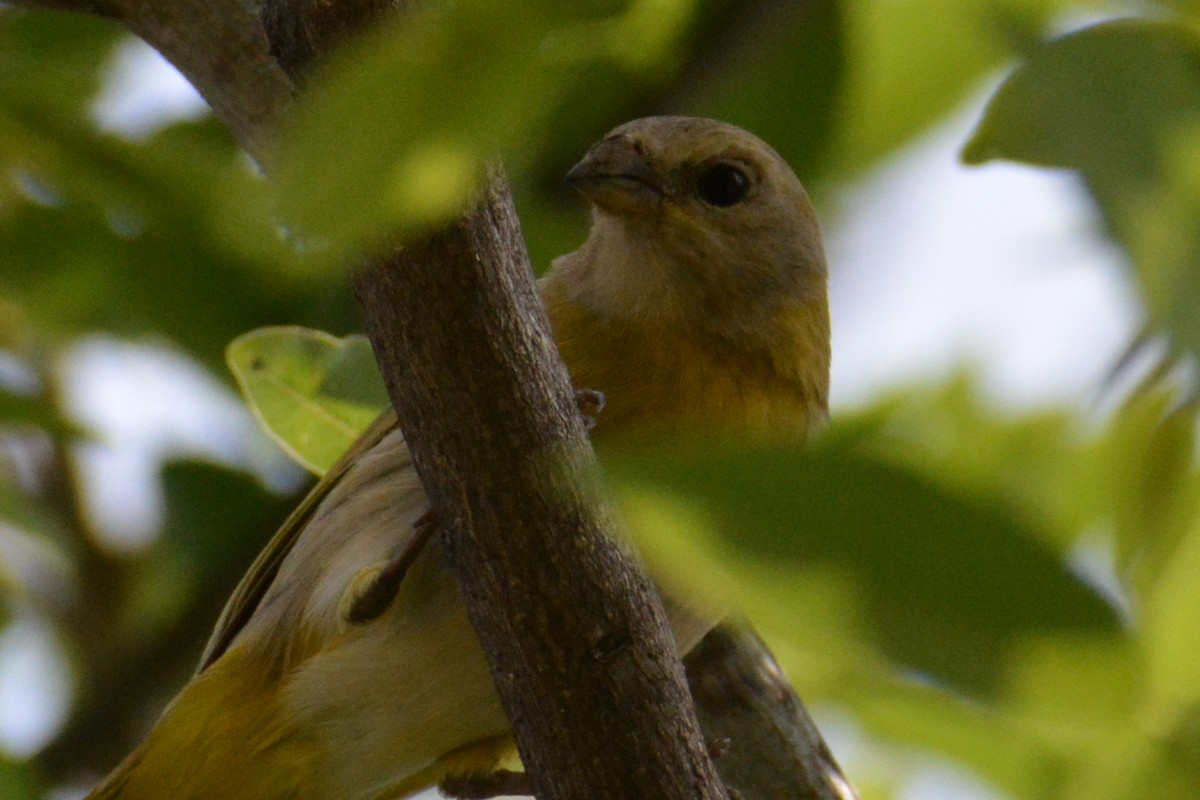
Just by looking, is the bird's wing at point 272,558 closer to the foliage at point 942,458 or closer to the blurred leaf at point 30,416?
the blurred leaf at point 30,416

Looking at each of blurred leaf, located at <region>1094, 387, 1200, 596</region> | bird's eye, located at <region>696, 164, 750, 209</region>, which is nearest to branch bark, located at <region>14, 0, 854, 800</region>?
blurred leaf, located at <region>1094, 387, 1200, 596</region>

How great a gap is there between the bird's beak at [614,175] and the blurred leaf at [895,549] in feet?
8.57

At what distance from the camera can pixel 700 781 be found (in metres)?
2.34

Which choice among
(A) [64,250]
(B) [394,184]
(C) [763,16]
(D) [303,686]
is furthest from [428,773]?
(B) [394,184]

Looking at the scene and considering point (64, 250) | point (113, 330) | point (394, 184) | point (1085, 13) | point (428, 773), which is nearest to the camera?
point (394, 184)

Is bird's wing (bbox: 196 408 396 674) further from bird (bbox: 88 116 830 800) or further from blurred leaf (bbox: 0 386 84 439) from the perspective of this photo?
blurred leaf (bbox: 0 386 84 439)

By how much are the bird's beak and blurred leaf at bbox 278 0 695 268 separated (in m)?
2.43

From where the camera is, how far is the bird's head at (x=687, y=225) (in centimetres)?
344

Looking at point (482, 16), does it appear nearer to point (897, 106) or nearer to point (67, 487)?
point (897, 106)

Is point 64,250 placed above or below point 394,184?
above

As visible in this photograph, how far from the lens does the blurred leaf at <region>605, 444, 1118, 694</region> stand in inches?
29.5

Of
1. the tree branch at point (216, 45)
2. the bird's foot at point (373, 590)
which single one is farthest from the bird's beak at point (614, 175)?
the bird's foot at point (373, 590)

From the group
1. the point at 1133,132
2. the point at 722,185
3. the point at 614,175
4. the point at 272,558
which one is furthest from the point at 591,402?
the point at 1133,132

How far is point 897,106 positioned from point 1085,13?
19.3 inches
